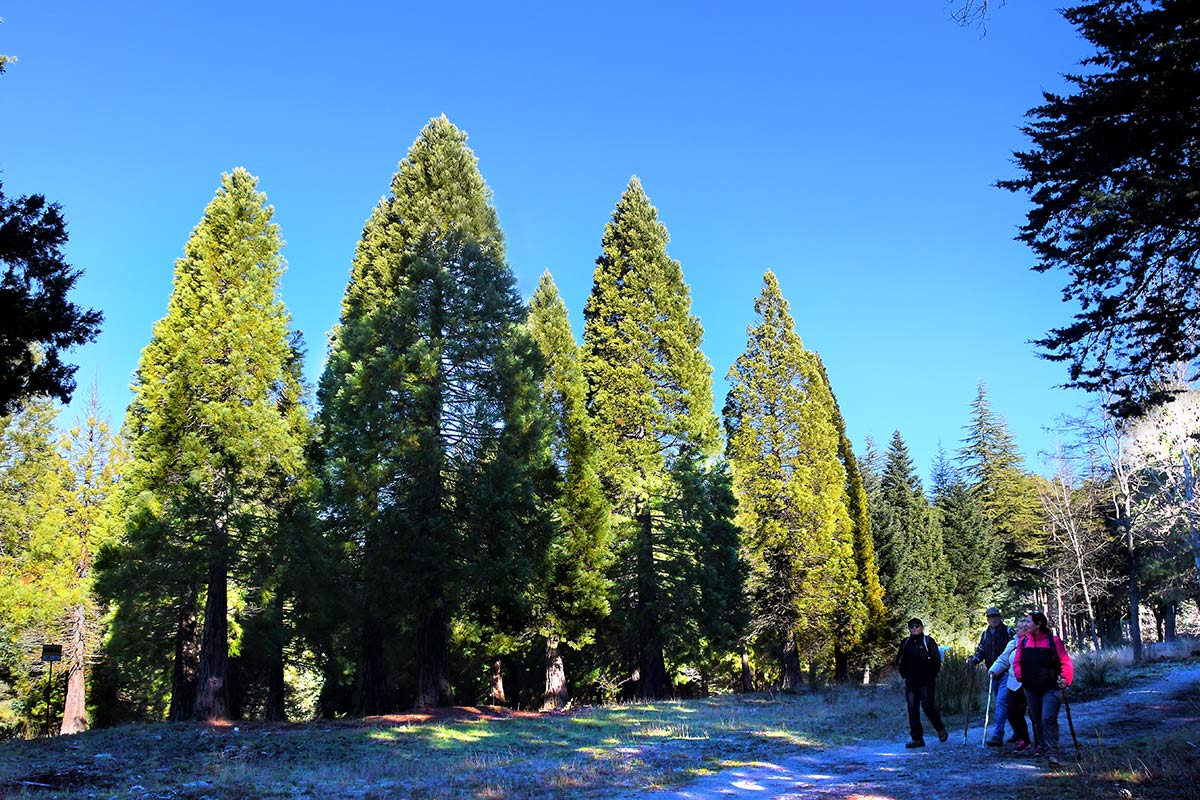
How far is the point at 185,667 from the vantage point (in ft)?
62.5

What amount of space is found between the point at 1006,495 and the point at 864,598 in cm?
2939

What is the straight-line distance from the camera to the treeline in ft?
60.8

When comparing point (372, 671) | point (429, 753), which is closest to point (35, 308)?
point (429, 753)

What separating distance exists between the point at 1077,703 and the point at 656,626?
12.3 m

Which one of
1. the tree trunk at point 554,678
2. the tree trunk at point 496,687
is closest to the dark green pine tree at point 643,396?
the tree trunk at point 554,678

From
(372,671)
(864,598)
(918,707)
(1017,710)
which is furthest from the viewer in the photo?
(864,598)

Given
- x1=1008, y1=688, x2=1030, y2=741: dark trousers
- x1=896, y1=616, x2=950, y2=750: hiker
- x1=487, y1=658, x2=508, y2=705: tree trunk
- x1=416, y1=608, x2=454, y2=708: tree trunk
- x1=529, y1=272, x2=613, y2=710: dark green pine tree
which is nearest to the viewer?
x1=1008, y1=688, x2=1030, y2=741: dark trousers

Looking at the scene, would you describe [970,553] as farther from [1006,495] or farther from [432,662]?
[432,662]

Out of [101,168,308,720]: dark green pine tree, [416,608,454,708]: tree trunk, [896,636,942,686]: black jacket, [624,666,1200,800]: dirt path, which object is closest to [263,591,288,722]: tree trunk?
[101,168,308,720]: dark green pine tree

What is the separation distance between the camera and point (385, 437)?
62.5 ft

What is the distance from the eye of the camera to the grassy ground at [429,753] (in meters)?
8.53

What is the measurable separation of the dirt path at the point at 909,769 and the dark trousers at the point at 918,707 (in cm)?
24

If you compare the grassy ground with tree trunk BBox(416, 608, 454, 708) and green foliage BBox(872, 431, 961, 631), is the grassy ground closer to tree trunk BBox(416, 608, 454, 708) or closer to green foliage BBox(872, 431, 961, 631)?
tree trunk BBox(416, 608, 454, 708)

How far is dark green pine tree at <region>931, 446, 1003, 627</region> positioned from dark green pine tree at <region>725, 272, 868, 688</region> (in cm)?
2513
